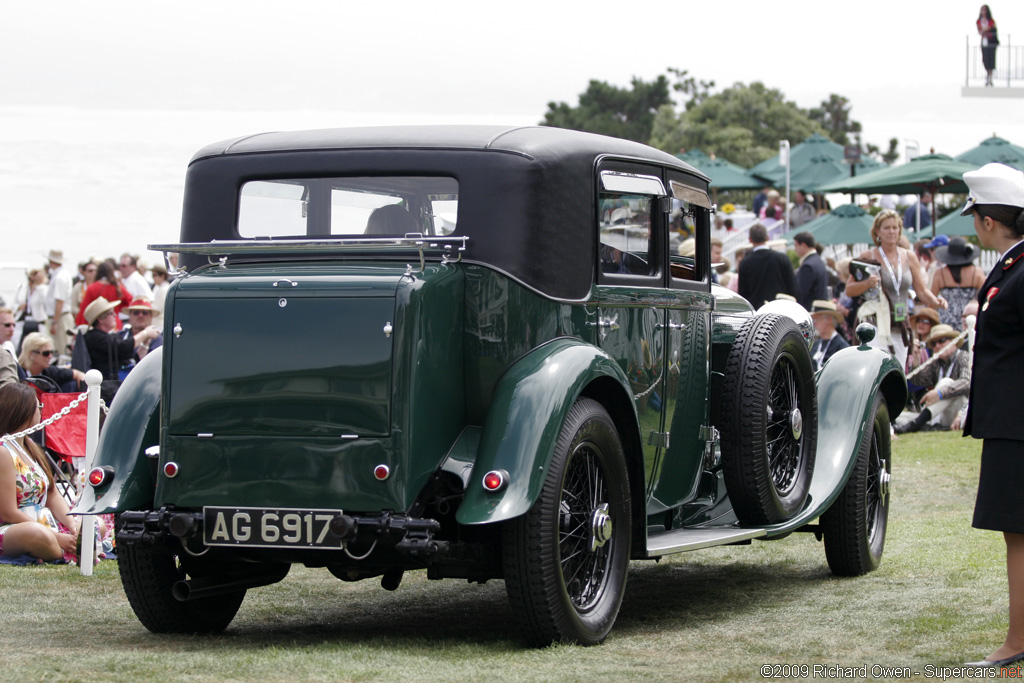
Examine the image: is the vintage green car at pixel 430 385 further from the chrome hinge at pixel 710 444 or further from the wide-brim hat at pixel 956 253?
the wide-brim hat at pixel 956 253

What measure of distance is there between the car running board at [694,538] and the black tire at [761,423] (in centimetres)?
19

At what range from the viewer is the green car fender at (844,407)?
7.02 m

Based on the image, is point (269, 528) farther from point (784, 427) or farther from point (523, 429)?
point (784, 427)

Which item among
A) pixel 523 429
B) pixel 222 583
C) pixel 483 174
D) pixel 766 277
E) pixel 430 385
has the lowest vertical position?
pixel 222 583

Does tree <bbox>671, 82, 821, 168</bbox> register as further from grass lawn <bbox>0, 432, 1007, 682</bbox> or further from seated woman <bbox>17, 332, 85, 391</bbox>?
grass lawn <bbox>0, 432, 1007, 682</bbox>

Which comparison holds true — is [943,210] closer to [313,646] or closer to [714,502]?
[714,502]

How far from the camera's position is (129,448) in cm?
536

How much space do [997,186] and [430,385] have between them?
222cm

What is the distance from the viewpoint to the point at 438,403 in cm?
502

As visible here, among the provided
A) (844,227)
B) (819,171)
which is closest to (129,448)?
(844,227)

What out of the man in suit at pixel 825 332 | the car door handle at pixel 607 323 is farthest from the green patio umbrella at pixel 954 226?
the car door handle at pixel 607 323

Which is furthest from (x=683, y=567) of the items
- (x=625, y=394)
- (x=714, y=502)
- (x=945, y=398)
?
(x=945, y=398)

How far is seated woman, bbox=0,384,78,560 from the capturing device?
7.42 m

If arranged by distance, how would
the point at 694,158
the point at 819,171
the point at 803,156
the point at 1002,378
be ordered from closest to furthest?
the point at 1002,378
the point at 819,171
the point at 803,156
the point at 694,158
